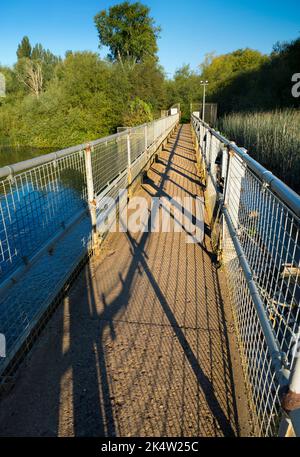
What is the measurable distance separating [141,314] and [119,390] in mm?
885

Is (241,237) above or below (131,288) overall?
above

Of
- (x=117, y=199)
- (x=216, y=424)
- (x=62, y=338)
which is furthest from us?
(x=117, y=199)

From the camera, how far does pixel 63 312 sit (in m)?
2.96

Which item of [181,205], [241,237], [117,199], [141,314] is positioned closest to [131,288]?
[141,314]

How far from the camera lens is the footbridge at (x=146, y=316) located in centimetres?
191

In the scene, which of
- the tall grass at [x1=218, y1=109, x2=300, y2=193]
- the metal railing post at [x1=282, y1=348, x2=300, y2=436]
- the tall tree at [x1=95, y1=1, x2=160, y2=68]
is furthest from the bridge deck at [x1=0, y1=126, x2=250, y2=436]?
the tall tree at [x1=95, y1=1, x2=160, y2=68]

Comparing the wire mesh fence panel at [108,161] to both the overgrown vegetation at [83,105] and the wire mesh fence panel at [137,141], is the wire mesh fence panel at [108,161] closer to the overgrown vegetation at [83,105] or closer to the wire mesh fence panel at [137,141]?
the wire mesh fence panel at [137,141]

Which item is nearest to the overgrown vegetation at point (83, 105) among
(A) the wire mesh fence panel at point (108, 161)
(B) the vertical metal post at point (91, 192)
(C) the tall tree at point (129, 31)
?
(C) the tall tree at point (129, 31)

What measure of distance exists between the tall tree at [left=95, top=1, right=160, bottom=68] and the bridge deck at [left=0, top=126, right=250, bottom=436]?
5258 centimetres

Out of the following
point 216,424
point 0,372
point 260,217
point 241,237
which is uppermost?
point 260,217

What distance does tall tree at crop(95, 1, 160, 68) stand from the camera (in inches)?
1923

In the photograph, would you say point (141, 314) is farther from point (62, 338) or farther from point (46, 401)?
point (46, 401)

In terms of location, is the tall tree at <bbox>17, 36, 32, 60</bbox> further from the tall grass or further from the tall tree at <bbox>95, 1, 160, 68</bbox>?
the tall grass

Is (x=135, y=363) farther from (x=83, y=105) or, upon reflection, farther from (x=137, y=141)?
(x=83, y=105)
